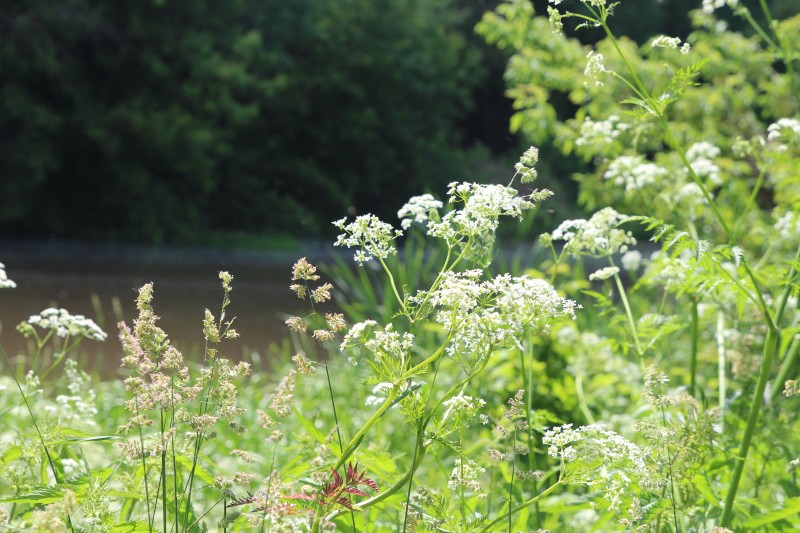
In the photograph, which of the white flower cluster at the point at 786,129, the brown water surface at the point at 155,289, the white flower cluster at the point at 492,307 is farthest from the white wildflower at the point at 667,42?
the brown water surface at the point at 155,289

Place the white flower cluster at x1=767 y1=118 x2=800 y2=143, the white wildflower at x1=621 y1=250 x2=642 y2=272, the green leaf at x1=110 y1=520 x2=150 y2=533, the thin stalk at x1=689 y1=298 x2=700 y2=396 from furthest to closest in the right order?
the white wildflower at x1=621 y1=250 x2=642 y2=272, the white flower cluster at x1=767 y1=118 x2=800 y2=143, the thin stalk at x1=689 y1=298 x2=700 y2=396, the green leaf at x1=110 y1=520 x2=150 y2=533

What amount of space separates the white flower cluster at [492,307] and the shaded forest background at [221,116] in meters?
12.9

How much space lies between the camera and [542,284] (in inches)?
67.9

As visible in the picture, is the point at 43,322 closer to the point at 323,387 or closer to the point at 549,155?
the point at 323,387

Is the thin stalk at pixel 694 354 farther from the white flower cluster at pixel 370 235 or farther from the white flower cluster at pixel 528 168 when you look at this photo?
the white flower cluster at pixel 370 235

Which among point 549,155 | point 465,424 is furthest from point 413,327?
point 549,155

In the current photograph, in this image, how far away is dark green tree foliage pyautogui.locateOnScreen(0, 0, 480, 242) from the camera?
17.2 meters

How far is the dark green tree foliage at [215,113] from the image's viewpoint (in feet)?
56.6

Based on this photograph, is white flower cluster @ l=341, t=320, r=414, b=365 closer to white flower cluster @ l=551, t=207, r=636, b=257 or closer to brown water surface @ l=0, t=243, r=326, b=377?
white flower cluster @ l=551, t=207, r=636, b=257

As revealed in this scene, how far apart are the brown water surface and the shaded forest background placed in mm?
1057

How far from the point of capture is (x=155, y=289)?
13641mm

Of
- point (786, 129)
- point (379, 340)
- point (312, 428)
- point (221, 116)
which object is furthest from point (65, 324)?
point (221, 116)

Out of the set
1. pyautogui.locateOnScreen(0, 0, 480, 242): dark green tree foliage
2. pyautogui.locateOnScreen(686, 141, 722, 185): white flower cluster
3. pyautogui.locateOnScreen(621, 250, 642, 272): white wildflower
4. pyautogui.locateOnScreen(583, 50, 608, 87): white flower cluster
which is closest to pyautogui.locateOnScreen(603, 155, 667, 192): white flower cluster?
pyautogui.locateOnScreen(686, 141, 722, 185): white flower cluster

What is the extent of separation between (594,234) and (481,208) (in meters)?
0.98
